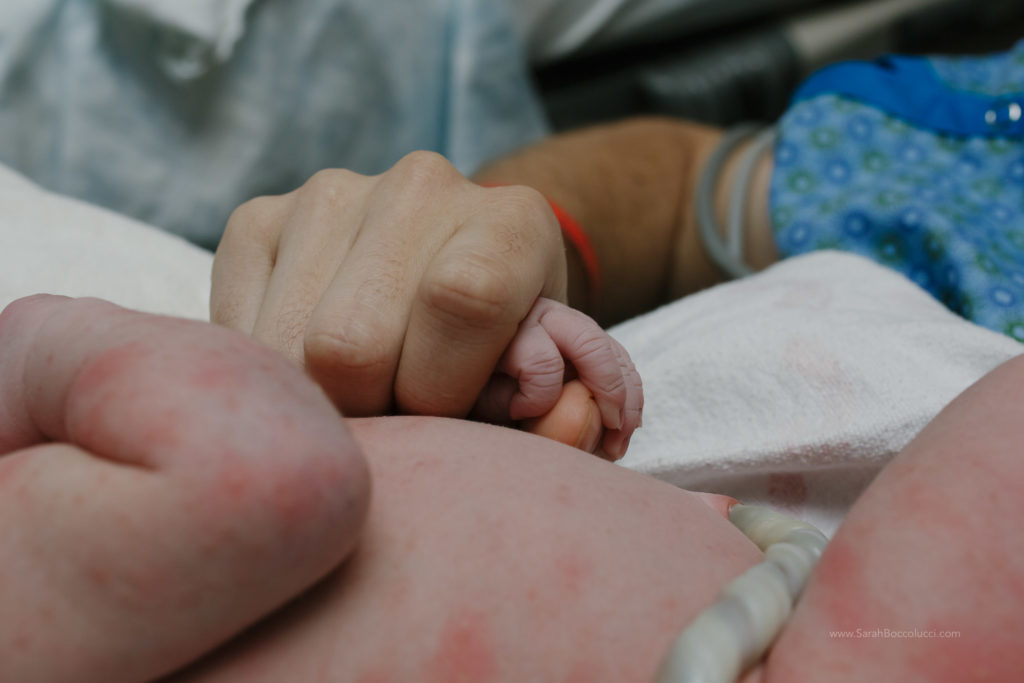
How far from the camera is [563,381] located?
477mm

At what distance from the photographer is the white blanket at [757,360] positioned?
58cm

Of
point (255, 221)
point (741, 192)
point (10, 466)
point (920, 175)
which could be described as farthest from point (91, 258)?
point (920, 175)

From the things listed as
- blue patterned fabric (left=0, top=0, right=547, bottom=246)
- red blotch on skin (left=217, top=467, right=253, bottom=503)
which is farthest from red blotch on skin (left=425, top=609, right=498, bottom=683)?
blue patterned fabric (left=0, top=0, right=547, bottom=246)

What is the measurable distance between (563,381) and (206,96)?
0.77 m

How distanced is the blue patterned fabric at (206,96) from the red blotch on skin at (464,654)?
2.25 ft

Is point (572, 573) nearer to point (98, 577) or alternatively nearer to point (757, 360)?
point (98, 577)

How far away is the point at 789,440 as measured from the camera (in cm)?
58

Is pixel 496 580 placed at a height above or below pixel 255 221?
below

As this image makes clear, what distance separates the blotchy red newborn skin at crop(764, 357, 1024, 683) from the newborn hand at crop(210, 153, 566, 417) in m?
0.21

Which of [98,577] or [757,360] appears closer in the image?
[98,577]

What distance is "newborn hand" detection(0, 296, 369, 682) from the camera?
Result: 1.03 feet

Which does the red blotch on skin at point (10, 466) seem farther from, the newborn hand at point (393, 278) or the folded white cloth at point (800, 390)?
the folded white cloth at point (800, 390)

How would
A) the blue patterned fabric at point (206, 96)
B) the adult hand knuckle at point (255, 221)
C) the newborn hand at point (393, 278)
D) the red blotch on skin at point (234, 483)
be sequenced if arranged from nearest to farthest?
the red blotch on skin at point (234, 483) < the newborn hand at point (393, 278) < the adult hand knuckle at point (255, 221) < the blue patterned fabric at point (206, 96)

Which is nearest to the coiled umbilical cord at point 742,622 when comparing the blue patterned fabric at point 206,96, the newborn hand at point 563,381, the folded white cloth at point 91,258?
the newborn hand at point 563,381
